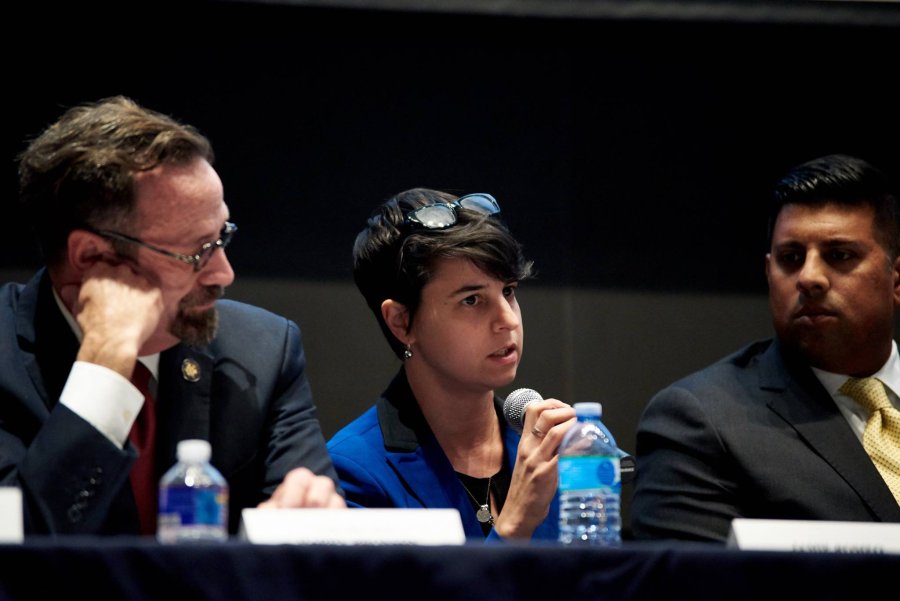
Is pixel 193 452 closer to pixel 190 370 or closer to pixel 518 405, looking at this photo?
pixel 190 370

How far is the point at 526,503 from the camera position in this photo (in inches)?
90.8

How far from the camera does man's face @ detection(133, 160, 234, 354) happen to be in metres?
2.10

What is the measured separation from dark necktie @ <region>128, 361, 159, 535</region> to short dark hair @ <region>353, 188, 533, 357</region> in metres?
0.75

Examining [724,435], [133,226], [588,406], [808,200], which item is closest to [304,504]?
[588,406]

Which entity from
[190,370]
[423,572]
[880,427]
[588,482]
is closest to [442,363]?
[190,370]

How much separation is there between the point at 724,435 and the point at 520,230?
1.09m

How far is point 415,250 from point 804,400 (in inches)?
39.0

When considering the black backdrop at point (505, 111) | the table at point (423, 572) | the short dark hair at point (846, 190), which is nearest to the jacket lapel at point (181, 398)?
the table at point (423, 572)

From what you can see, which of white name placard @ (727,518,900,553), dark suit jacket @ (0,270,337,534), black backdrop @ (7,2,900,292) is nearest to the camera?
A: white name placard @ (727,518,900,553)

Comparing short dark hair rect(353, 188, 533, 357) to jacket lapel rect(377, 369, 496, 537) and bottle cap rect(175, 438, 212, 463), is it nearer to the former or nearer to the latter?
jacket lapel rect(377, 369, 496, 537)

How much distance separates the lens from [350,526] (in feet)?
4.77

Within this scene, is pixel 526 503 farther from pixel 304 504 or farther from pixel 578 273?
pixel 578 273

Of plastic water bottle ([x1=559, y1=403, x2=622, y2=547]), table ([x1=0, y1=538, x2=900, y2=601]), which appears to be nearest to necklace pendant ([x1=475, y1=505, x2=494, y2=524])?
plastic water bottle ([x1=559, y1=403, x2=622, y2=547])

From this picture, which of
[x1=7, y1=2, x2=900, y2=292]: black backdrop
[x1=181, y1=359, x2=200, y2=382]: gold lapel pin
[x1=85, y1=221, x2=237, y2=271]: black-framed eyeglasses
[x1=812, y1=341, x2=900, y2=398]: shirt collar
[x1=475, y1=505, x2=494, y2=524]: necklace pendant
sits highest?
[x1=7, y1=2, x2=900, y2=292]: black backdrop
